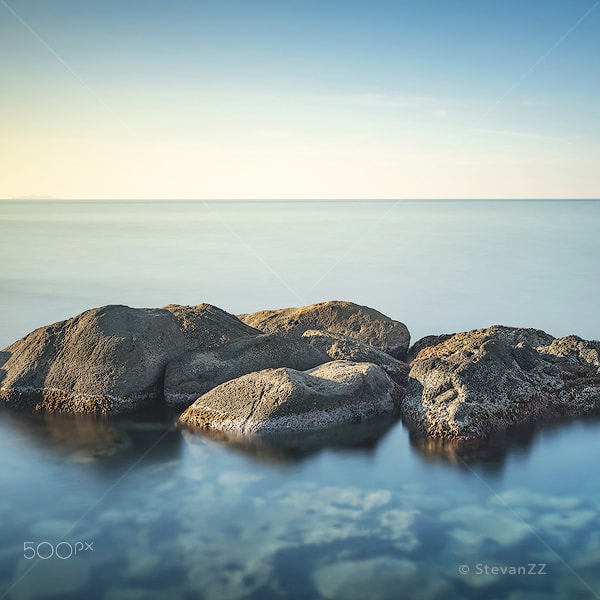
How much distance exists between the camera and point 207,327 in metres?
10.3

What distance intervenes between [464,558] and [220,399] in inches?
149

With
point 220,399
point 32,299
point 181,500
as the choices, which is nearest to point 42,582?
point 181,500

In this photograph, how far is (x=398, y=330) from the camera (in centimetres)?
1171

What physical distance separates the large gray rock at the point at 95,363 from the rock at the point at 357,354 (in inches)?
88.2

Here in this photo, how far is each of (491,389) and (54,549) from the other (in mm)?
5409

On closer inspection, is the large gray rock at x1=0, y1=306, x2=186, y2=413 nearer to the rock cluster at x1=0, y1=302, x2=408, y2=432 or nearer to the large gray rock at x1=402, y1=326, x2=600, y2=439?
the rock cluster at x1=0, y1=302, x2=408, y2=432

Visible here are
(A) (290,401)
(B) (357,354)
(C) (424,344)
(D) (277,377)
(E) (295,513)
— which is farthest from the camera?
(C) (424,344)

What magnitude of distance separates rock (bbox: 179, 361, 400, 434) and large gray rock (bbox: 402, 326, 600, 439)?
66 cm

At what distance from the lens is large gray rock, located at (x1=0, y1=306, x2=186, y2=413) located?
8.80 m

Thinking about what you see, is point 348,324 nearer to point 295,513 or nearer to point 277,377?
point 277,377

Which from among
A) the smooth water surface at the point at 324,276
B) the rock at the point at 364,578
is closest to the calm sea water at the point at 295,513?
the rock at the point at 364,578

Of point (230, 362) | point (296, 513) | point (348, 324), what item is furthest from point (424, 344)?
point (296, 513)

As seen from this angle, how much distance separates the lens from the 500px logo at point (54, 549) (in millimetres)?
5512

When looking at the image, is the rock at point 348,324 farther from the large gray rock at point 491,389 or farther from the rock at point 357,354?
the large gray rock at point 491,389
